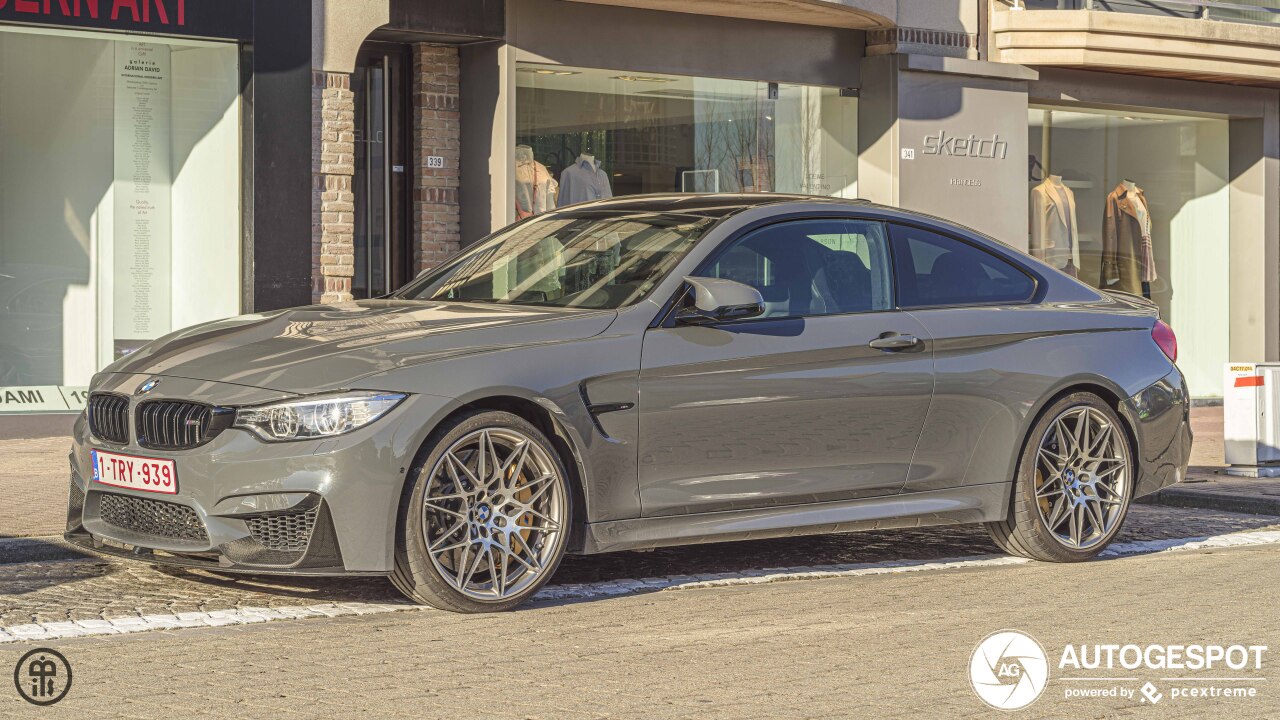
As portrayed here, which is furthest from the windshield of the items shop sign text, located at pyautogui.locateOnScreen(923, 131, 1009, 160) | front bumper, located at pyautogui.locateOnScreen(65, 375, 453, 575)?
shop sign text, located at pyautogui.locateOnScreen(923, 131, 1009, 160)

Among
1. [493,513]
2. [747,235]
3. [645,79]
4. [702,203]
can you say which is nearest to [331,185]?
[645,79]

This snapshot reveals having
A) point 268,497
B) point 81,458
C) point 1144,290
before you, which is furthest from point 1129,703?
point 1144,290

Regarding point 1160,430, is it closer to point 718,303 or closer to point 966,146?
point 718,303

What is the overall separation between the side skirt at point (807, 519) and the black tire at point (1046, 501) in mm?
119

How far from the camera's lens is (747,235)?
7.45 meters

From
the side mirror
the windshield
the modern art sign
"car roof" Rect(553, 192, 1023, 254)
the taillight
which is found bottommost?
the taillight

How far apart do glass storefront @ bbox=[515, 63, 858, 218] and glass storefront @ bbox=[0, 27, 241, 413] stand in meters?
2.71

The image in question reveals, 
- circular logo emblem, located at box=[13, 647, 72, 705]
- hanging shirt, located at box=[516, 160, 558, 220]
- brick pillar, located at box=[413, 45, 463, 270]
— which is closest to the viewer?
circular logo emblem, located at box=[13, 647, 72, 705]

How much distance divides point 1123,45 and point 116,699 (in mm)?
14890

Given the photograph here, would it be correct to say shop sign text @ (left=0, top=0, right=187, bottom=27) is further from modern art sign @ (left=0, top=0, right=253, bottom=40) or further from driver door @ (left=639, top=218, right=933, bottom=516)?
driver door @ (left=639, top=218, right=933, bottom=516)

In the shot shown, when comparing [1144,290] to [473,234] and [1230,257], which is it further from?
[473,234]

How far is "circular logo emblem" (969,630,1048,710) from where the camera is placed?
5.37 metres

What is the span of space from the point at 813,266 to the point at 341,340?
6.95ft

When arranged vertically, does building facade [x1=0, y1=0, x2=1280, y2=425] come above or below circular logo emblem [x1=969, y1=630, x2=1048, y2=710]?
above
